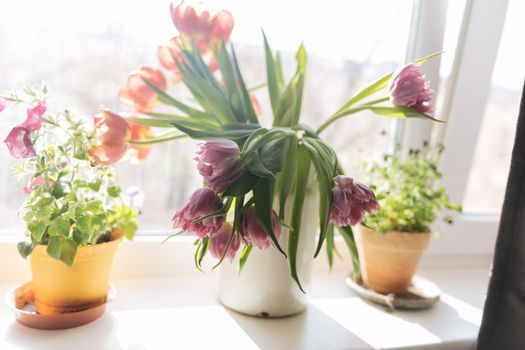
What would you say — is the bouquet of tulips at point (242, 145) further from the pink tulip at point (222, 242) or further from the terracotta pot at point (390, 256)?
the terracotta pot at point (390, 256)

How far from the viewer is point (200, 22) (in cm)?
82

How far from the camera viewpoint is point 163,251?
1.08 meters

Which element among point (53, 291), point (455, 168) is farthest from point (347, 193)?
point (455, 168)

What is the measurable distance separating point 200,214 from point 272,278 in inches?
11.2

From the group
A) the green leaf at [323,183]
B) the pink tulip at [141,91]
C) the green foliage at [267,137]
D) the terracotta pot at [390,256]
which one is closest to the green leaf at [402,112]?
the green foliage at [267,137]

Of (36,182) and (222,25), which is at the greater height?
(222,25)

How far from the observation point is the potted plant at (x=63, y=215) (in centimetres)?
74

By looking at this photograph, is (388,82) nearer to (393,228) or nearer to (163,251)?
(393,228)

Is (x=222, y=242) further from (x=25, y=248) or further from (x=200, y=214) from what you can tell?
(x=25, y=248)

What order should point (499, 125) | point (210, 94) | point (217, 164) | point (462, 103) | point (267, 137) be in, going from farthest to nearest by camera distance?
point (499, 125)
point (462, 103)
point (210, 94)
point (267, 137)
point (217, 164)

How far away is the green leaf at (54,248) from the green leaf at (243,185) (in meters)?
0.30

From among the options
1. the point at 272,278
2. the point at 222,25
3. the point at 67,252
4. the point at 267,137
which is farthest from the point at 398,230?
the point at 67,252

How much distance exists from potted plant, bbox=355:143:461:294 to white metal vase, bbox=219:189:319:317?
0.64 ft

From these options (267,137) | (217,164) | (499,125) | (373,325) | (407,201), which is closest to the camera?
(217,164)
